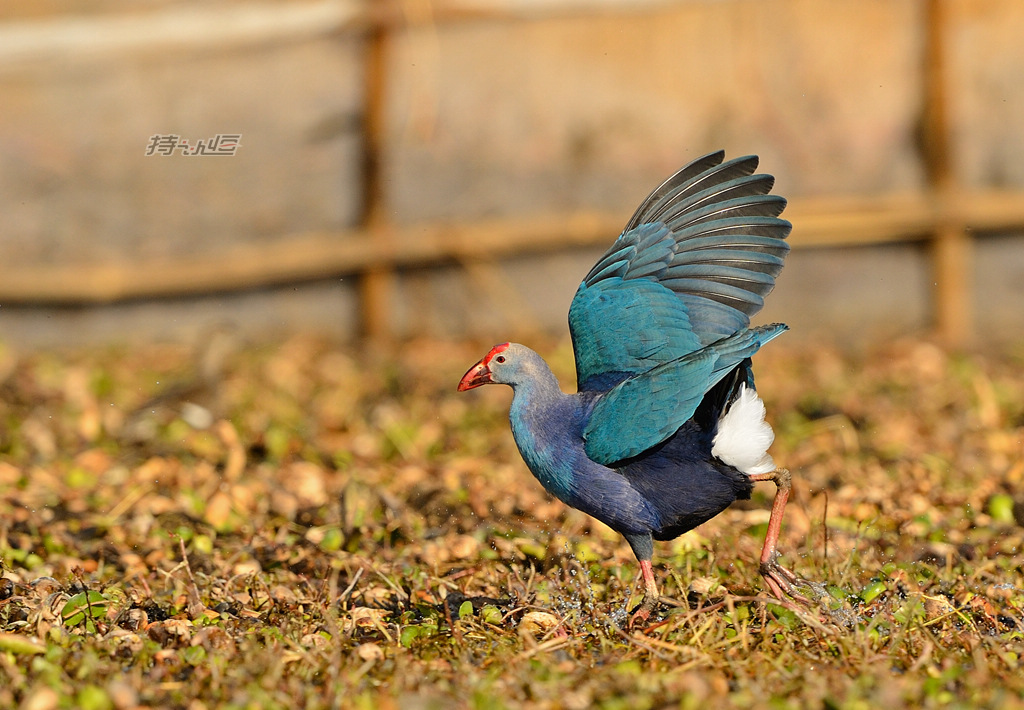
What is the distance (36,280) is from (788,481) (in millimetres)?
4805

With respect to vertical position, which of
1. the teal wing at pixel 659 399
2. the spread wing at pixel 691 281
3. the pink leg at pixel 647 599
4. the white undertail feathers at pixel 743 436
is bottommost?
the pink leg at pixel 647 599

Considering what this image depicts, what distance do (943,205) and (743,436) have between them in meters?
4.01

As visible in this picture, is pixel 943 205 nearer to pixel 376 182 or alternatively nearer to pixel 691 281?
pixel 376 182

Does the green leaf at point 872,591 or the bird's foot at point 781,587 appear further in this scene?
the green leaf at point 872,591

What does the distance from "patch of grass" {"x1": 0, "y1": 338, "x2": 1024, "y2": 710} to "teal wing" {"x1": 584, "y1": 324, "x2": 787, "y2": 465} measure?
430mm

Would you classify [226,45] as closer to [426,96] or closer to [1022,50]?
[426,96]

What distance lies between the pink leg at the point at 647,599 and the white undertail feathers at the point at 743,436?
1.13 feet

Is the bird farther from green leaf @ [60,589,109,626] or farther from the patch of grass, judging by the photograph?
green leaf @ [60,589,109,626]

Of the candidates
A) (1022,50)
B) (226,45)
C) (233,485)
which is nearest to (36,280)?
(226,45)

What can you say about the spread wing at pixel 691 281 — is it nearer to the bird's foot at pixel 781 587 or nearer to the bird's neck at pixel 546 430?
the bird's neck at pixel 546 430

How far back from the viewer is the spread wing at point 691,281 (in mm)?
2996

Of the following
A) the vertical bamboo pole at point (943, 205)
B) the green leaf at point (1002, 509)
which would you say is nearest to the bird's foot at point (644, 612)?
the green leaf at point (1002, 509)

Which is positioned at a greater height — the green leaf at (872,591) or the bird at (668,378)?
the bird at (668,378)

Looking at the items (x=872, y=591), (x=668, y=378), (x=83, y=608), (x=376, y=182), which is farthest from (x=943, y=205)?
(x=83, y=608)
